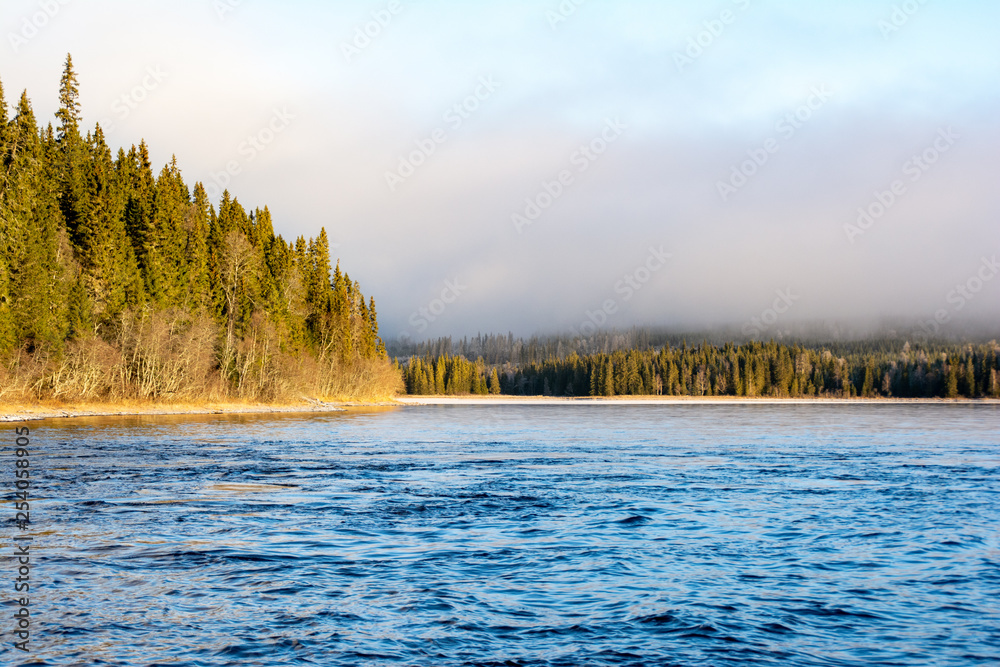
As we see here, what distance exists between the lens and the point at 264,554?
39.3 feet

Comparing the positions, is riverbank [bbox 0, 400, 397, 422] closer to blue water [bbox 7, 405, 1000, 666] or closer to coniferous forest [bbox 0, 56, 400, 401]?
coniferous forest [bbox 0, 56, 400, 401]

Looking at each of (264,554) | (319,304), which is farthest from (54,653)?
(319,304)

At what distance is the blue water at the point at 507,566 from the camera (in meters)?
8.05

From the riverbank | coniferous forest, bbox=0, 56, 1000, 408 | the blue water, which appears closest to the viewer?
the blue water

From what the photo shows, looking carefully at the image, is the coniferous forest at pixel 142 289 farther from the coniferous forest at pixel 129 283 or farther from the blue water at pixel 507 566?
the blue water at pixel 507 566

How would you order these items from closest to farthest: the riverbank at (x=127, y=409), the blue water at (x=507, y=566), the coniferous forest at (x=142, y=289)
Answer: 1. the blue water at (x=507, y=566)
2. the riverbank at (x=127, y=409)
3. the coniferous forest at (x=142, y=289)

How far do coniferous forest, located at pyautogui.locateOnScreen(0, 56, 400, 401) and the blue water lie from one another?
3146cm

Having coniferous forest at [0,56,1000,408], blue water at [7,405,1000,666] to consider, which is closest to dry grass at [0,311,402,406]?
coniferous forest at [0,56,1000,408]

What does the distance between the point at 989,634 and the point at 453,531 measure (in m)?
8.46

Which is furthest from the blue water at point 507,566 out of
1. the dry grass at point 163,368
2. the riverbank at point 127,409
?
the dry grass at point 163,368

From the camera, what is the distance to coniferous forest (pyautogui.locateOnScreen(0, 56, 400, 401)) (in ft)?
164

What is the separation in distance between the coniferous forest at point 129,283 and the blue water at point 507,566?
1239 inches

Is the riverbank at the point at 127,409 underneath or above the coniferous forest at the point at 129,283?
underneath

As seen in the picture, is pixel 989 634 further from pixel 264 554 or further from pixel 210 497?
pixel 210 497
